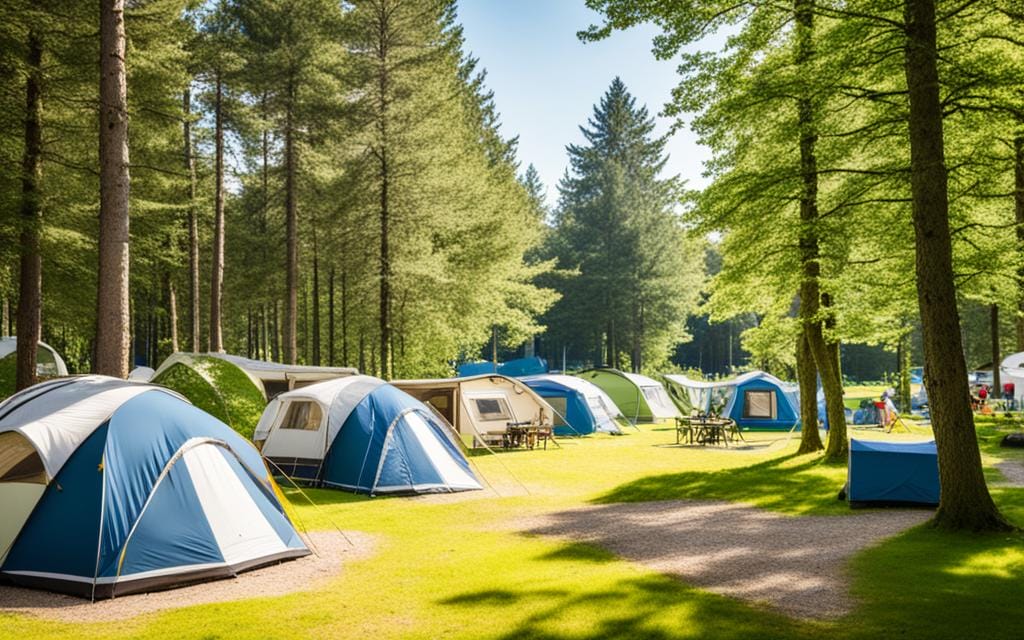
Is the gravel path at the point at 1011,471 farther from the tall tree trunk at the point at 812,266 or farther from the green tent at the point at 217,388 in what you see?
the green tent at the point at 217,388

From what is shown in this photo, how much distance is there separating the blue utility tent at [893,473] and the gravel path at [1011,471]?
265 cm

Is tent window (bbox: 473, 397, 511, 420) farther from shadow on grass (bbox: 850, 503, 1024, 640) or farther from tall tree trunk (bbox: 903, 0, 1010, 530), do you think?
tall tree trunk (bbox: 903, 0, 1010, 530)

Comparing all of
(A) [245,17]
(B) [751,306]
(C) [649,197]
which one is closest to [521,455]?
(B) [751,306]

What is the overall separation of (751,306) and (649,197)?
32310 millimetres

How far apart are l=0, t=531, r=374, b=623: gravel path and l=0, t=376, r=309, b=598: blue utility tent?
105 millimetres

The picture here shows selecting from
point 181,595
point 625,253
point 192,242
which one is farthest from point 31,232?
point 625,253

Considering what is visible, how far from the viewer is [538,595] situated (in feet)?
21.2

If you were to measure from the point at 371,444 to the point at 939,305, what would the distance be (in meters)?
7.92

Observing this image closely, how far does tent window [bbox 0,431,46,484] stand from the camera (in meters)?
6.95

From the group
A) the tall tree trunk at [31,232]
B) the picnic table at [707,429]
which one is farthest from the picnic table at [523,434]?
the tall tree trunk at [31,232]

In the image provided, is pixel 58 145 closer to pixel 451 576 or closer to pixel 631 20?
pixel 631 20

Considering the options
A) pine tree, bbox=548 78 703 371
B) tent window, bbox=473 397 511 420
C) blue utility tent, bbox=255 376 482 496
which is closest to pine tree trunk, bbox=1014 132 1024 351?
blue utility tent, bbox=255 376 482 496

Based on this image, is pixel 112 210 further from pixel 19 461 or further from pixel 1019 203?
pixel 1019 203

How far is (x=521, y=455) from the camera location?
17.6 m
